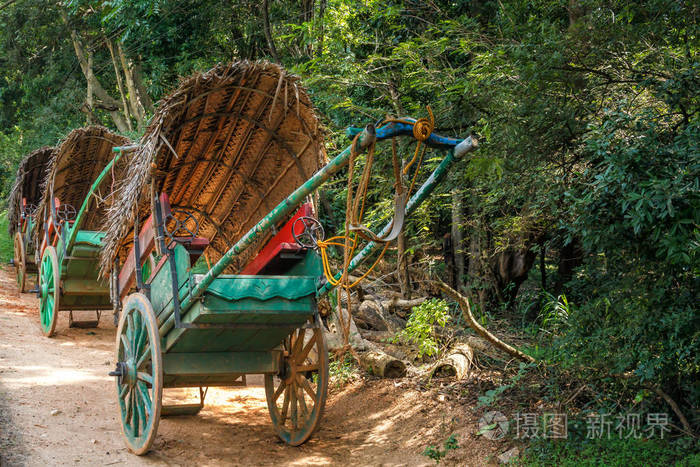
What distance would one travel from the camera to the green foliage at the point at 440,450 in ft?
16.8

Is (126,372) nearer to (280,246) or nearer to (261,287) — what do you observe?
(261,287)

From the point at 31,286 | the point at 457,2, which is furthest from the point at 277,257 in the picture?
the point at 31,286

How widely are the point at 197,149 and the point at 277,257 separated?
155cm

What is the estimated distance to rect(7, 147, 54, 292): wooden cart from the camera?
11.6 metres

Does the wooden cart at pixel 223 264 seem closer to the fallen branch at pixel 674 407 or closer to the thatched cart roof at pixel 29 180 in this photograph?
the fallen branch at pixel 674 407

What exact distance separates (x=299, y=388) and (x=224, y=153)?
2.41 m

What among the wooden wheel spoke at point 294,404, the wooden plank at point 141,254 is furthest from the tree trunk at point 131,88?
the wooden wheel spoke at point 294,404

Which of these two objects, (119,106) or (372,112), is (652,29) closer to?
Result: (372,112)

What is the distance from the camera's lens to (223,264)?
4.49 meters

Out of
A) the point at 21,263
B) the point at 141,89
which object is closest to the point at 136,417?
the point at 21,263

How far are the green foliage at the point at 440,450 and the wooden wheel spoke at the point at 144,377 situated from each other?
231 centimetres

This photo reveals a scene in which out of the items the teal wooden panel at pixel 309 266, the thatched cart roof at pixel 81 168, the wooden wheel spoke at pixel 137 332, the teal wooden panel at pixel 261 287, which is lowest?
the wooden wheel spoke at pixel 137 332

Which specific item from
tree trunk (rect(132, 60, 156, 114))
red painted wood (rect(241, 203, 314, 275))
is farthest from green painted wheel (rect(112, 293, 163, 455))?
tree trunk (rect(132, 60, 156, 114))

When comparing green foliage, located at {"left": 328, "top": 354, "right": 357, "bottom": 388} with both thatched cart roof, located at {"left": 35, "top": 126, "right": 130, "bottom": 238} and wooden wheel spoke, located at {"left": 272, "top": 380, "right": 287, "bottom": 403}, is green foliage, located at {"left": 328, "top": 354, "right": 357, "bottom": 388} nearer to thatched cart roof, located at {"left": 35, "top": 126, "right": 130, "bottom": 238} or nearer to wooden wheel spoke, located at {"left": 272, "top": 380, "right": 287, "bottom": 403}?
wooden wheel spoke, located at {"left": 272, "top": 380, "right": 287, "bottom": 403}
